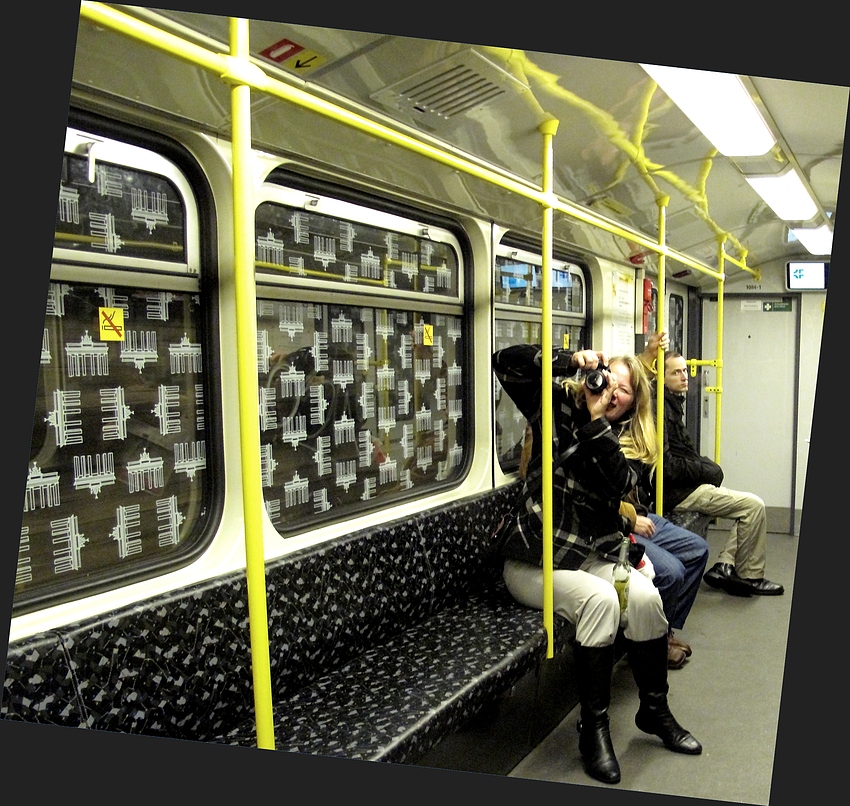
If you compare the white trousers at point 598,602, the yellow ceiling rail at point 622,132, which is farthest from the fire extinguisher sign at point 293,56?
the white trousers at point 598,602

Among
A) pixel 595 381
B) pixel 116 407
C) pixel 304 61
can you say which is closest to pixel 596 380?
pixel 595 381

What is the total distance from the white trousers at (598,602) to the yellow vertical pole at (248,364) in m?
0.97

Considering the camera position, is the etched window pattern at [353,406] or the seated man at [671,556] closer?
the seated man at [671,556]

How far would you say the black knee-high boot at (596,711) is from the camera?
1.98 metres

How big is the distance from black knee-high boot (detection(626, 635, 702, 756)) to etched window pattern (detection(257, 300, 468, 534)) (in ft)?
3.36

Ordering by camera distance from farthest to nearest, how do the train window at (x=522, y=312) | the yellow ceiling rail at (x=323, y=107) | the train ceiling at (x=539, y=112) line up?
the train window at (x=522, y=312), the train ceiling at (x=539, y=112), the yellow ceiling rail at (x=323, y=107)

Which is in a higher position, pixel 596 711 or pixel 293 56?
pixel 293 56

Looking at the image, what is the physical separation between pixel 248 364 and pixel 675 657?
1369 millimetres

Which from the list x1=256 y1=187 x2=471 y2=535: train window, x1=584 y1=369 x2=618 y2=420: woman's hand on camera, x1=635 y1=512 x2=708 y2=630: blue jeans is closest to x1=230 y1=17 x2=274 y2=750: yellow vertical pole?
x1=256 y1=187 x2=471 y2=535: train window

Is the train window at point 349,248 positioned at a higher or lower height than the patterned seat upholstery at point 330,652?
higher

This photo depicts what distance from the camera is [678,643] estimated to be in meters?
2.04

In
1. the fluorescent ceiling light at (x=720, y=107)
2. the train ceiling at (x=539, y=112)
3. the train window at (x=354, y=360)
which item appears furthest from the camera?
the train window at (x=354, y=360)

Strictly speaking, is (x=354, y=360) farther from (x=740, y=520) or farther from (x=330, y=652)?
(x=740, y=520)

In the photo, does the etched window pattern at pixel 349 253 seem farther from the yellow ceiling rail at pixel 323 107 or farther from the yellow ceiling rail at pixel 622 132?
the yellow ceiling rail at pixel 622 132
